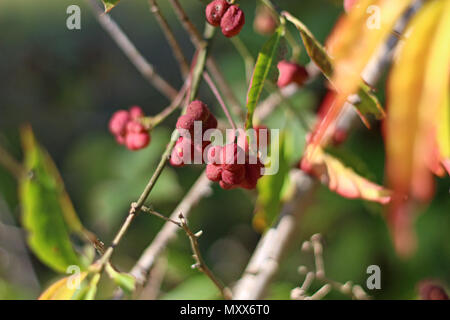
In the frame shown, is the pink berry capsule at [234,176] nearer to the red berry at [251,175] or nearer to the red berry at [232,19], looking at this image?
the red berry at [251,175]

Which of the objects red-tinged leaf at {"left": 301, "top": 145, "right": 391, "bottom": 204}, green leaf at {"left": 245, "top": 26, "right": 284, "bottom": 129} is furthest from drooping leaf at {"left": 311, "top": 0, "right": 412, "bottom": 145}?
red-tinged leaf at {"left": 301, "top": 145, "right": 391, "bottom": 204}

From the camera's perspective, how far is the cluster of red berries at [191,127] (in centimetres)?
68

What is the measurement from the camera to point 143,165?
1.53 meters

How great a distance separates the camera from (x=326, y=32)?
4.59ft

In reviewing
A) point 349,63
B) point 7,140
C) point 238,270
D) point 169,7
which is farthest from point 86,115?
point 349,63

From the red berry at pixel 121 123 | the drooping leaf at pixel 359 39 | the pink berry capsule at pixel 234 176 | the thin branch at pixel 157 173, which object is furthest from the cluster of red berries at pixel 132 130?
the drooping leaf at pixel 359 39

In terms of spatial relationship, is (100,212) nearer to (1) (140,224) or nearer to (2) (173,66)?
(1) (140,224)

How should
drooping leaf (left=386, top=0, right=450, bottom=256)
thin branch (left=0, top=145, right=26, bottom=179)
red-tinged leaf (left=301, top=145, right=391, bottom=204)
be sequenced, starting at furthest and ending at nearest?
thin branch (left=0, top=145, right=26, bottom=179), red-tinged leaf (left=301, top=145, right=391, bottom=204), drooping leaf (left=386, top=0, right=450, bottom=256)

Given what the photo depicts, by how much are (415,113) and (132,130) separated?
1.98ft

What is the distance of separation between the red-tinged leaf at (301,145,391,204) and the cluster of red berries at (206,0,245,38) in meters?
0.20

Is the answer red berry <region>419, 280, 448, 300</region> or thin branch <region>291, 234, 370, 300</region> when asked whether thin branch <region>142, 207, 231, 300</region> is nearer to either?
thin branch <region>291, 234, 370, 300</region>

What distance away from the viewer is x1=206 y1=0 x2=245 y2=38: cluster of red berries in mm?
692

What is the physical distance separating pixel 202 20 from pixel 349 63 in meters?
1.41

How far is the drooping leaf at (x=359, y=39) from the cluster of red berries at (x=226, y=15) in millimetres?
269
